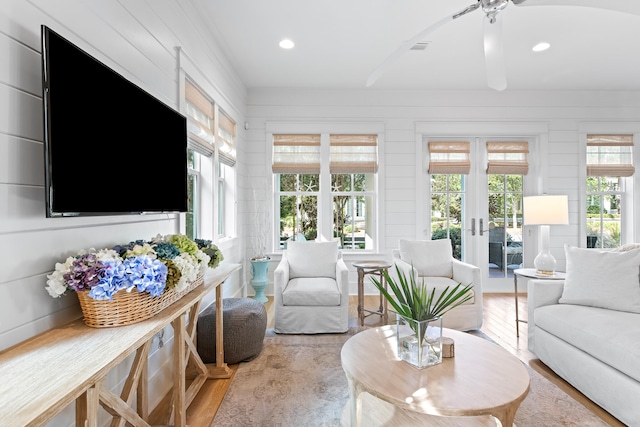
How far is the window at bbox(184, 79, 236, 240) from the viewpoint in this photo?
9.03 feet

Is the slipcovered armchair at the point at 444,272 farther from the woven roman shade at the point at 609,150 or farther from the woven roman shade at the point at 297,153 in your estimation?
the woven roman shade at the point at 609,150

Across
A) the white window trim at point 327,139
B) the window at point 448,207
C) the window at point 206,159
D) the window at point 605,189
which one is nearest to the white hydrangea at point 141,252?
the window at point 206,159

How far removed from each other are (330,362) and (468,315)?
150 cm

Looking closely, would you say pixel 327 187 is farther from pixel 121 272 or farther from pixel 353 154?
pixel 121 272

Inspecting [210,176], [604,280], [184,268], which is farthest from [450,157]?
[184,268]

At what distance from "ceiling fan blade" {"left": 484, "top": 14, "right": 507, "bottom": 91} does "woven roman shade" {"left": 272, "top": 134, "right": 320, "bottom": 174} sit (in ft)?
8.36

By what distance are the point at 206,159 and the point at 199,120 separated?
1.51ft

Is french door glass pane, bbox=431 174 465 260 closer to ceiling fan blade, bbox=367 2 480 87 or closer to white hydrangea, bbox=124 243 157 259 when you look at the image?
ceiling fan blade, bbox=367 2 480 87

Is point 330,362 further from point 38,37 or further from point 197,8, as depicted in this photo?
point 197,8

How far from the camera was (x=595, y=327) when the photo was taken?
205 centimetres

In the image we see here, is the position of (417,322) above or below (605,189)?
below

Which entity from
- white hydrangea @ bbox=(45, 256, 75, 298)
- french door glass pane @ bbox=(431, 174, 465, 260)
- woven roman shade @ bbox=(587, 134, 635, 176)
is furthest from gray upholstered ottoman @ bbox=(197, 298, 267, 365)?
woven roman shade @ bbox=(587, 134, 635, 176)

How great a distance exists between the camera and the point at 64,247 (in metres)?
1.35

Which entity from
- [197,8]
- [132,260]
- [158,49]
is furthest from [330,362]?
[197,8]
